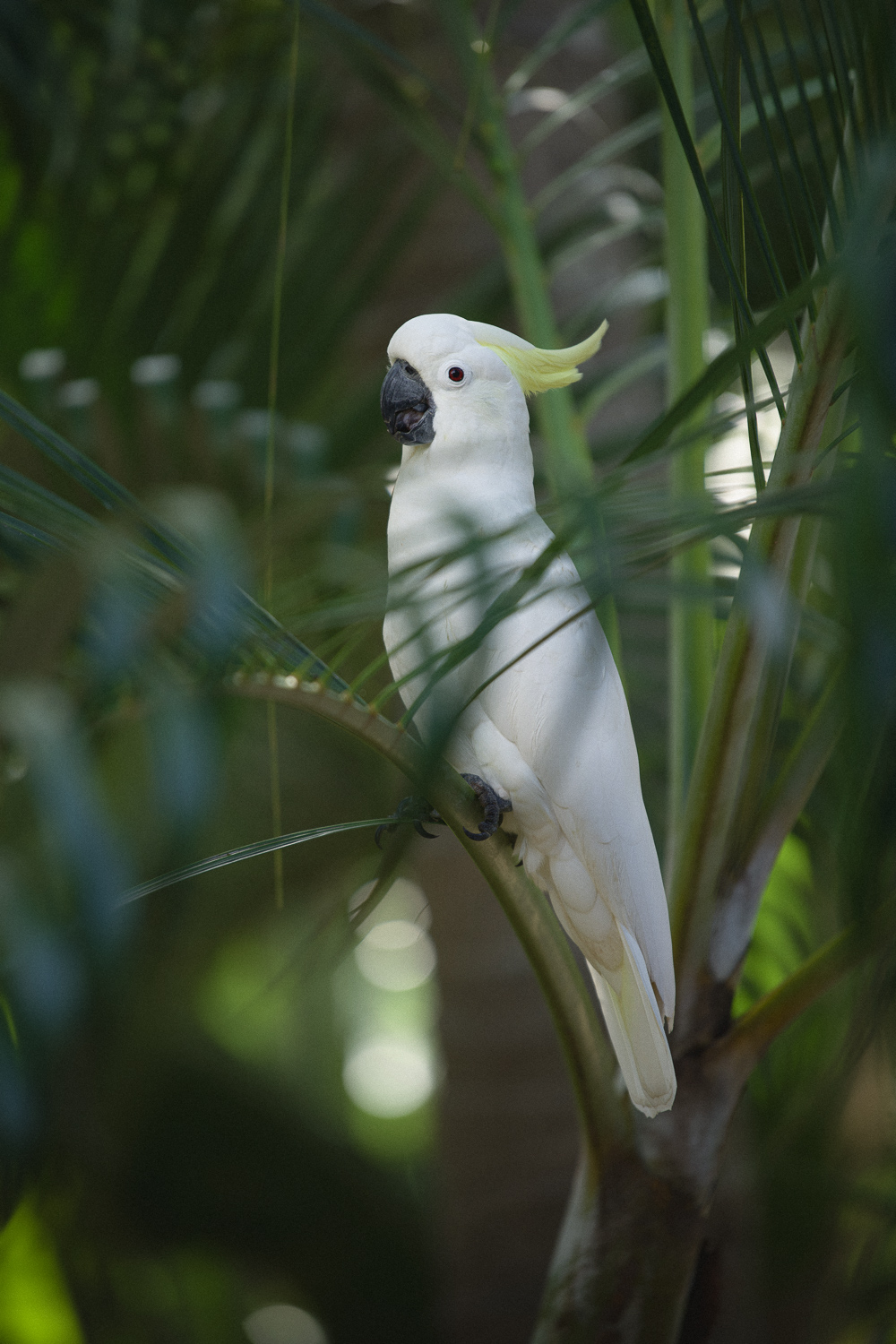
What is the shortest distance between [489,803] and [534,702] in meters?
0.06

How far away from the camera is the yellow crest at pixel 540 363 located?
1.84 feet

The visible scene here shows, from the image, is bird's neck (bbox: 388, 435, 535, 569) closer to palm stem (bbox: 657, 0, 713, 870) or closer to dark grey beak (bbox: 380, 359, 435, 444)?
dark grey beak (bbox: 380, 359, 435, 444)

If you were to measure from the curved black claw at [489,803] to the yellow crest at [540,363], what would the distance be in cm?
23

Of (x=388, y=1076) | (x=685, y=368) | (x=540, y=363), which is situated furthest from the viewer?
(x=388, y=1076)

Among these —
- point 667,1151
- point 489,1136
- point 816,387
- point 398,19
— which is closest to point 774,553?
point 816,387

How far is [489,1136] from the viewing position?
1250 millimetres

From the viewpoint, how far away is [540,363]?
0.58 meters

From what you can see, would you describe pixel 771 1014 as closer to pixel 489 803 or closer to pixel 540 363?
pixel 489 803

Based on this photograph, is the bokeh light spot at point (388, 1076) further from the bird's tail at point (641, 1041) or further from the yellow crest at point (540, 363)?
the yellow crest at point (540, 363)

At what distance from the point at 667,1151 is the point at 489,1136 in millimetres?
626

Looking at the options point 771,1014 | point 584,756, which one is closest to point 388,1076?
point 771,1014

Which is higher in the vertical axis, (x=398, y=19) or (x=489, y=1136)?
(x=398, y=19)

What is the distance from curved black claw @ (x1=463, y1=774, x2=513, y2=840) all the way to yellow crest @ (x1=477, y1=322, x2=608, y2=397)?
0.23 metres

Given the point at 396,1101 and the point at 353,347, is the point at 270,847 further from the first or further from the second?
the point at 396,1101
